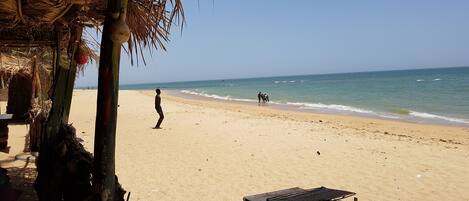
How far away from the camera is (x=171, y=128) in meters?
14.1

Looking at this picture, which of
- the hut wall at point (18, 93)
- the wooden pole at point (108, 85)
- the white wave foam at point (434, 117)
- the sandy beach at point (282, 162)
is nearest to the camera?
the wooden pole at point (108, 85)

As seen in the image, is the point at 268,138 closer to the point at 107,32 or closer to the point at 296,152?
the point at 296,152

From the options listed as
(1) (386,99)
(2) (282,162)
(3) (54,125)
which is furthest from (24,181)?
(1) (386,99)

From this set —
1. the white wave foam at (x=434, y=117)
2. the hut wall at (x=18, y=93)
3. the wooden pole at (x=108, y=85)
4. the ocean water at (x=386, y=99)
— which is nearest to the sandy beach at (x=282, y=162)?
the hut wall at (x=18, y=93)

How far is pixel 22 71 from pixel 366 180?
7577 millimetres

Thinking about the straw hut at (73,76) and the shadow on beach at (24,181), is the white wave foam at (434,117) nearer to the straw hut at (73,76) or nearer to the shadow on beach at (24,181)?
the shadow on beach at (24,181)

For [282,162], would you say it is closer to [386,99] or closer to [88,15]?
[88,15]

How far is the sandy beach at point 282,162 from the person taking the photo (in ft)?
22.2

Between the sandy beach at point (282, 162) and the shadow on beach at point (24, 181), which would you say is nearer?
the shadow on beach at point (24, 181)

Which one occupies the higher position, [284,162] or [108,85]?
[108,85]

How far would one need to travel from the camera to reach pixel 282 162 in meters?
8.84

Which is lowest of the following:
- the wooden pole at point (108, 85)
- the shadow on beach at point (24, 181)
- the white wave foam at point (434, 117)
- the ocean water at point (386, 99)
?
the shadow on beach at point (24, 181)

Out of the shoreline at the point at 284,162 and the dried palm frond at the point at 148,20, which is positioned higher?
the dried palm frond at the point at 148,20

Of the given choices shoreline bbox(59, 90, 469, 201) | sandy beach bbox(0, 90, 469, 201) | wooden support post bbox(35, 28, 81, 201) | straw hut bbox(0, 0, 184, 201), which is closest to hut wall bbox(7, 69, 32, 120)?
sandy beach bbox(0, 90, 469, 201)
